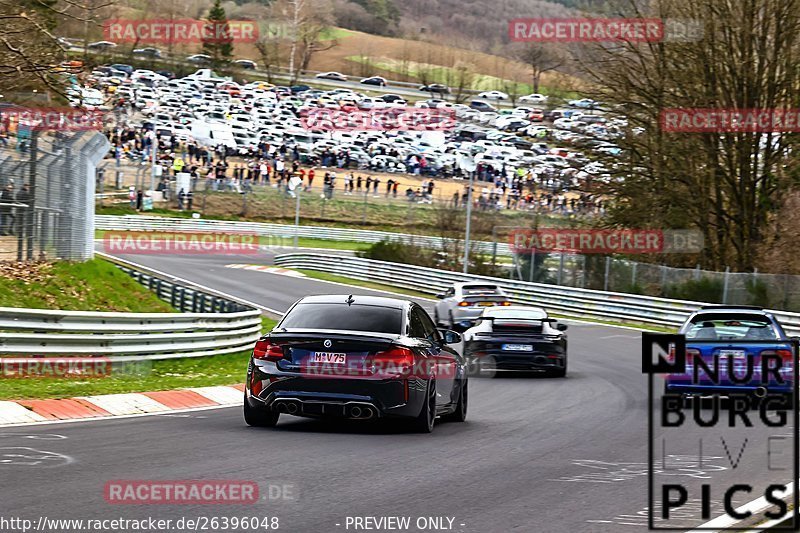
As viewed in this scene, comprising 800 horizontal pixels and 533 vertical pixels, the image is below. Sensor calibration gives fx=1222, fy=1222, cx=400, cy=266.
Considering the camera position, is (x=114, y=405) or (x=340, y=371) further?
(x=114, y=405)

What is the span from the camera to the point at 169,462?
9547mm

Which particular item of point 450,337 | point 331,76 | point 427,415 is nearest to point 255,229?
point 450,337

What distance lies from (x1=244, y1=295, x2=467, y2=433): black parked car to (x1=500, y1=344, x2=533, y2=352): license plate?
372 inches

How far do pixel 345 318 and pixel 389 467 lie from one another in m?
2.80

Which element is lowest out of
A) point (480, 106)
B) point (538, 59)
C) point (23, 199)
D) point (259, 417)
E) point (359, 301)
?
point (259, 417)

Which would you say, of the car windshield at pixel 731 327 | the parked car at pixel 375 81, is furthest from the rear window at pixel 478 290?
the parked car at pixel 375 81

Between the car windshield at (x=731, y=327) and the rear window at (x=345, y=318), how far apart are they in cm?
547

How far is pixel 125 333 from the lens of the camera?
19359 mm

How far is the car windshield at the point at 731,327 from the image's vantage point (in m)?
16.5

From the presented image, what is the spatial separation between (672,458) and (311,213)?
6463cm

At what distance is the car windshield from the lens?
16547mm

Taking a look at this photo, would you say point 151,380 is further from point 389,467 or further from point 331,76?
point 331,76

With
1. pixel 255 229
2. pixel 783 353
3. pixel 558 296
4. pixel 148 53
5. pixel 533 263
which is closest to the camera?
pixel 783 353

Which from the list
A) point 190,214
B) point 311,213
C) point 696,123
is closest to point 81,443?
point 696,123
